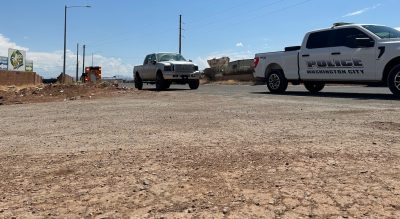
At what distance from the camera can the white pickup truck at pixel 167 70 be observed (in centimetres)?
2092

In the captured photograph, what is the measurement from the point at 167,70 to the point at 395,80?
440 inches

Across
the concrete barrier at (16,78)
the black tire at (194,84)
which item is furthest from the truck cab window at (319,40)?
the concrete barrier at (16,78)

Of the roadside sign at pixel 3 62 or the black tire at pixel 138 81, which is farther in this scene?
the roadside sign at pixel 3 62

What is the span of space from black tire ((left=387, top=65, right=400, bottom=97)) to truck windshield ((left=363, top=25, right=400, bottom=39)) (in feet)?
3.91

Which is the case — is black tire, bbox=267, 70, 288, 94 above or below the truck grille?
below

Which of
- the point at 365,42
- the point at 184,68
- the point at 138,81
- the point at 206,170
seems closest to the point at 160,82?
the point at 184,68

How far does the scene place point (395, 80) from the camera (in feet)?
39.0

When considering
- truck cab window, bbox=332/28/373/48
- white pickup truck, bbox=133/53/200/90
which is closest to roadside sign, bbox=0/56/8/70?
white pickup truck, bbox=133/53/200/90

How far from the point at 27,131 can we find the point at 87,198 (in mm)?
4325

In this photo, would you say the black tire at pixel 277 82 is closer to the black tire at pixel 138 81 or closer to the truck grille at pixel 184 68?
the truck grille at pixel 184 68

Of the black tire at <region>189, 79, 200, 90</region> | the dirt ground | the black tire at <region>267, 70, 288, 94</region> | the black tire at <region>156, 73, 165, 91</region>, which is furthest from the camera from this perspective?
the black tire at <region>189, 79, 200, 90</region>

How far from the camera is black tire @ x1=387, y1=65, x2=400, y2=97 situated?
11797 millimetres

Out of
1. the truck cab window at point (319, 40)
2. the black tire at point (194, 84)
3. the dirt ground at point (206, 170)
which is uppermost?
the truck cab window at point (319, 40)

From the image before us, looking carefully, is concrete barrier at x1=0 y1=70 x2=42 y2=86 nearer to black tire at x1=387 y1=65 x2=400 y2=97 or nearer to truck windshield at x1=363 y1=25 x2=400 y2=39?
truck windshield at x1=363 y1=25 x2=400 y2=39
